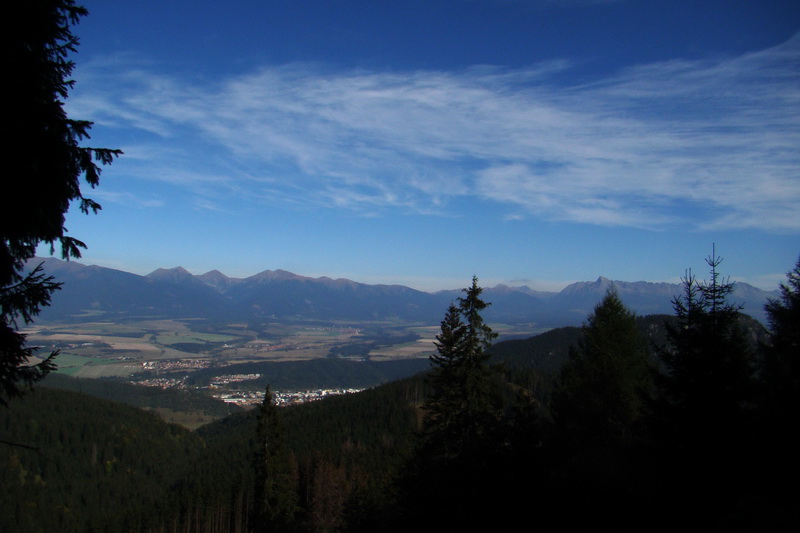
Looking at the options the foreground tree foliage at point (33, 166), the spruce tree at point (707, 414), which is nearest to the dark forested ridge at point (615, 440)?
the spruce tree at point (707, 414)

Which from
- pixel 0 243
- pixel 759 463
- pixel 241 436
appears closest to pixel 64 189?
pixel 0 243

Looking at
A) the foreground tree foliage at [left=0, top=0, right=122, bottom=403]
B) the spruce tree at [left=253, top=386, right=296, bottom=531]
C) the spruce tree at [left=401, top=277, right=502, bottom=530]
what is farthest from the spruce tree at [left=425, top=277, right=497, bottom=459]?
the spruce tree at [left=253, top=386, right=296, bottom=531]

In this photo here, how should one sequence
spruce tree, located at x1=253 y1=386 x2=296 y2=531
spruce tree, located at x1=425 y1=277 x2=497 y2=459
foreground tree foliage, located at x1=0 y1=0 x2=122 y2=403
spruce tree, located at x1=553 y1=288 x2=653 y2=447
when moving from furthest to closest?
spruce tree, located at x1=253 y1=386 x2=296 y2=531 < spruce tree, located at x1=553 y1=288 x2=653 y2=447 < spruce tree, located at x1=425 y1=277 x2=497 y2=459 < foreground tree foliage, located at x1=0 y1=0 x2=122 y2=403

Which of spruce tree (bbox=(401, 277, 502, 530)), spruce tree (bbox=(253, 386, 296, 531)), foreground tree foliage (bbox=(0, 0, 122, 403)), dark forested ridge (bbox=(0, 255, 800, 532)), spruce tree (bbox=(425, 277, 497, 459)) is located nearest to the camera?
foreground tree foliage (bbox=(0, 0, 122, 403))

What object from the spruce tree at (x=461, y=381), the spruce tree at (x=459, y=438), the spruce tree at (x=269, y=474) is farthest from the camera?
the spruce tree at (x=269, y=474)

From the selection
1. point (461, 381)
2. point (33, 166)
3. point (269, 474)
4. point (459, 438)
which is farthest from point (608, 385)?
point (269, 474)

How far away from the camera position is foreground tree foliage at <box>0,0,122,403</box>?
630cm

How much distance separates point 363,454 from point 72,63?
74756mm

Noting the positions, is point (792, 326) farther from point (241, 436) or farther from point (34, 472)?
point (34, 472)

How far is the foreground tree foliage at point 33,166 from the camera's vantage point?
6.30 m

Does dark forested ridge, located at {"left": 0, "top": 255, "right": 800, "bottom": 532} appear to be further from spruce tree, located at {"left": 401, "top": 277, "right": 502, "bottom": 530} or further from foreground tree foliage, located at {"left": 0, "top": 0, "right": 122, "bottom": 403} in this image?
foreground tree foliage, located at {"left": 0, "top": 0, "right": 122, "bottom": 403}

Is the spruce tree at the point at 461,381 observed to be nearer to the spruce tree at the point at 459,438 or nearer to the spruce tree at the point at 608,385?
the spruce tree at the point at 459,438

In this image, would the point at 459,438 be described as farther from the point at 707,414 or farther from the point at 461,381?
the point at 707,414

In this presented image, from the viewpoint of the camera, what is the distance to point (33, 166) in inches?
253
